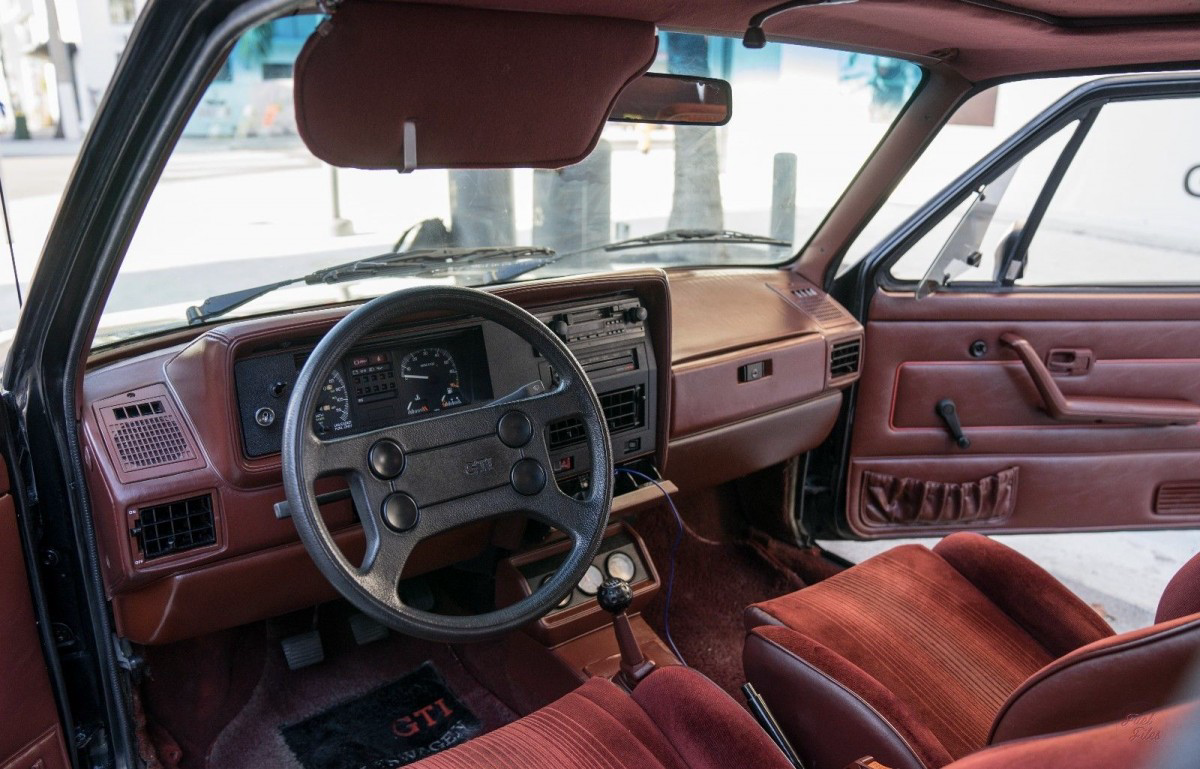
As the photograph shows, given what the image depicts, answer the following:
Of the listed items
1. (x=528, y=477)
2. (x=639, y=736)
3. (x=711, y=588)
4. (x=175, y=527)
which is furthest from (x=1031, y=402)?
(x=175, y=527)

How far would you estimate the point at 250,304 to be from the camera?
2115 millimetres

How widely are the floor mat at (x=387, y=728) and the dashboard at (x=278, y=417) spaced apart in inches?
17.7

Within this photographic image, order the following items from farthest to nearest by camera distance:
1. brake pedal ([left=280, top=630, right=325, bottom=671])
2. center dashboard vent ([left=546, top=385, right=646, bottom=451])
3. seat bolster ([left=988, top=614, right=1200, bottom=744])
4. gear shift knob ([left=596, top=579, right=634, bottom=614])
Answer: brake pedal ([left=280, top=630, right=325, bottom=671]) → center dashboard vent ([left=546, top=385, right=646, bottom=451]) → gear shift knob ([left=596, top=579, right=634, bottom=614]) → seat bolster ([left=988, top=614, right=1200, bottom=744])

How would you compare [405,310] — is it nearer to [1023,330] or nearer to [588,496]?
[588,496]

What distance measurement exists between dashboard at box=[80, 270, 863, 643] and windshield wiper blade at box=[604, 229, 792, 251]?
0.37 meters

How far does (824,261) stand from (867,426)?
56cm

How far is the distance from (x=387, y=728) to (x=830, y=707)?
134cm

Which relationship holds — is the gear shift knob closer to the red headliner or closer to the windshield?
the windshield

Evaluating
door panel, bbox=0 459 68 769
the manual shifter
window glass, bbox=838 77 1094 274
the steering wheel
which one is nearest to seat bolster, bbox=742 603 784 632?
the manual shifter

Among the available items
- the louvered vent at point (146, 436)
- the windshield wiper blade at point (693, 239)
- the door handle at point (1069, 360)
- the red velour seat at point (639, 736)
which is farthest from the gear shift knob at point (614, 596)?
the door handle at point (1069, 360)

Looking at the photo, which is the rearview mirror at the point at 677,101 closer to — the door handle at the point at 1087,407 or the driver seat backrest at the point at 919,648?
the driver seat backrest at the point at 919,648

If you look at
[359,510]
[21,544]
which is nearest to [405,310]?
[359,510]

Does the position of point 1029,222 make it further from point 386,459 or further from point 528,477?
point 386,459

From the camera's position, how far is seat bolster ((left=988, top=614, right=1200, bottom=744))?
0.93 metres
